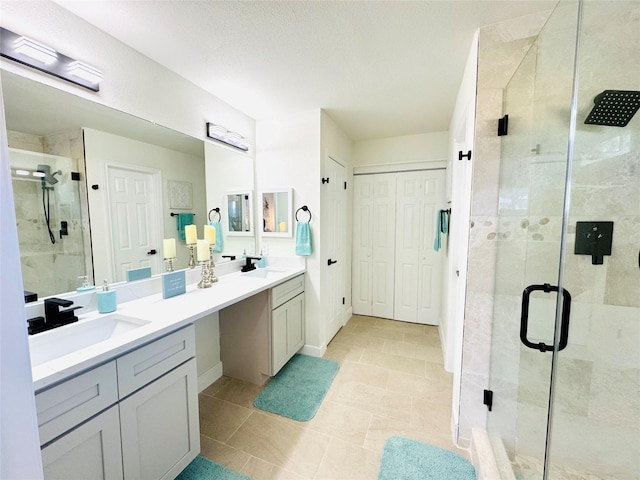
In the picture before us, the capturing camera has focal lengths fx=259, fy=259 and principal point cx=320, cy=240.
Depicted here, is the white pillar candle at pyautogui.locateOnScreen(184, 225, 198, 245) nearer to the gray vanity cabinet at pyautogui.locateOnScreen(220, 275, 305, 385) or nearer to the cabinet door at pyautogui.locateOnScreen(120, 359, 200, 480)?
the gray vanity cabinet at pyautogui.locateOnScreen(220, 275, 305, 385)

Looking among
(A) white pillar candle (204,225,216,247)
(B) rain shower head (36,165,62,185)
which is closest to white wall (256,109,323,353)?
(A) white pillar candle (204,225,216,247)

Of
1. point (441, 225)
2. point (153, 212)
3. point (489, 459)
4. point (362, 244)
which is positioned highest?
point (153, 212)

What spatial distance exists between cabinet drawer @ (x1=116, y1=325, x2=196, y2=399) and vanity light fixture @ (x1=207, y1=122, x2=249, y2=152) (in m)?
1.57

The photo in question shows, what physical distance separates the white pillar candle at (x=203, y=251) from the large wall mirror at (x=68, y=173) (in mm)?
251

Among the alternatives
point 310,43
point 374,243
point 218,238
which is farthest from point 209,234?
point 374,243

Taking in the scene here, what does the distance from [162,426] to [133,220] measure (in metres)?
1.17

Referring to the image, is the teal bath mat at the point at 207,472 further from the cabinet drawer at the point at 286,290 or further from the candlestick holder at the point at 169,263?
the candlestick holder at the point at 169,263

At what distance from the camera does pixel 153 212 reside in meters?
1.75

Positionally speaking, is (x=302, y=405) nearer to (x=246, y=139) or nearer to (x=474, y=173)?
(x=474, y=173)

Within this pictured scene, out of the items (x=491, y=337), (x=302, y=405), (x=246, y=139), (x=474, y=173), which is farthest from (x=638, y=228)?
(x=246, y=139)

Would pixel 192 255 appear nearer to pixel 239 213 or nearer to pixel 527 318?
pixel 239 213

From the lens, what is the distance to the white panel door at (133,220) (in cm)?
156

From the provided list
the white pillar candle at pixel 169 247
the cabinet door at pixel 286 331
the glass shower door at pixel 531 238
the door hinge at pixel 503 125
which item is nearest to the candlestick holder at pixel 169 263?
the white pillar candle at pixel 169 247

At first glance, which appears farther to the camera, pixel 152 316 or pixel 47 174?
pixel 152 316
